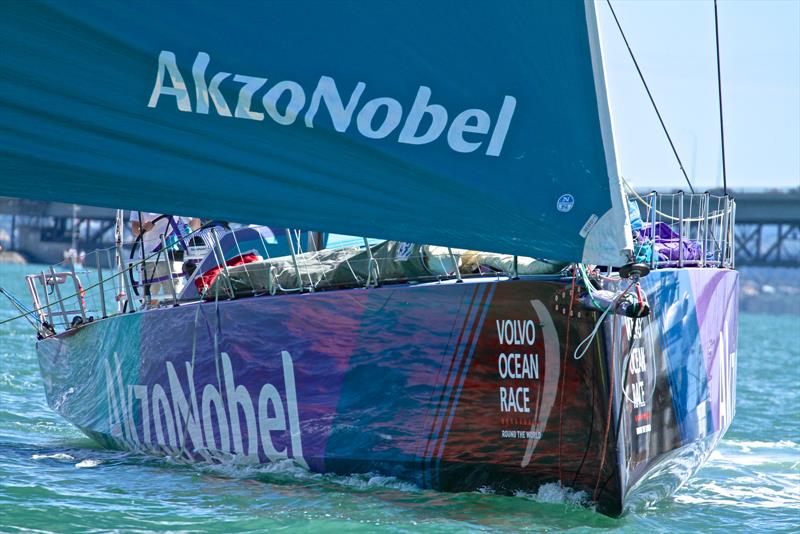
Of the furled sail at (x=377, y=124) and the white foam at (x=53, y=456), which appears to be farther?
the white foam at (x=53, y=456)

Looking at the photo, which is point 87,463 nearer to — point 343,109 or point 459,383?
point 459,383

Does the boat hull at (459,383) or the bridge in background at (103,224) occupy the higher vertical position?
the bridge in background at (103,224)

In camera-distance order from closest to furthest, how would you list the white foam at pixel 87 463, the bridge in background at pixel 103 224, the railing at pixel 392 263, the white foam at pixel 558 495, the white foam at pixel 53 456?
the white foam at pixel 558 495 → the railing at pixel 392 263 → the white foam at pixel 87 463 → the white foam at pixel 53 456 → the bridge in background at pixel 103 224

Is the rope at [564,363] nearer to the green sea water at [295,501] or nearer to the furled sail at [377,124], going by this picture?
the green sea water at [295,501]

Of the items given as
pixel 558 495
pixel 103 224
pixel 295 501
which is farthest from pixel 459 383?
pixel 103 224

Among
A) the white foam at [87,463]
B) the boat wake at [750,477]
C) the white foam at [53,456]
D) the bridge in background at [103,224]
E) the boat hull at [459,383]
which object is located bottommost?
the boat wake at [750,477]

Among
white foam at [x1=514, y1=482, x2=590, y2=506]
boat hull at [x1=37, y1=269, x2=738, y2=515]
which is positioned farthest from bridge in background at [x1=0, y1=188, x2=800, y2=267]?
white foam at [x1=514, y1=482, x2=590, y2=506]

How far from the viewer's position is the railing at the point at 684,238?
823cm

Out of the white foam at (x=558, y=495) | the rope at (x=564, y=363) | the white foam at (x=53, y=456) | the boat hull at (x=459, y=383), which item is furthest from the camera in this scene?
the white foam at (x=53, y=456)

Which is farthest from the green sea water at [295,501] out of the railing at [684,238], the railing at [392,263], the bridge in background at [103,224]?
the bridge in background at [103,224]

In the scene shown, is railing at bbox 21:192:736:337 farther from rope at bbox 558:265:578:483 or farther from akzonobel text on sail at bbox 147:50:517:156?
akzonobel text on sail at bbox 147:50:517:156

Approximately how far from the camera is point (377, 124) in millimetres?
6758

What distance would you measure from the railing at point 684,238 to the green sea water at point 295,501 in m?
1.66

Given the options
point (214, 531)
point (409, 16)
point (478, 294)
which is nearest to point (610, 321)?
point (478, 294)
